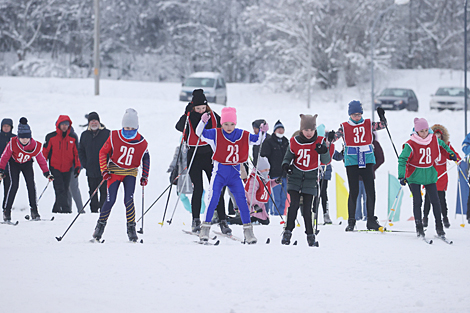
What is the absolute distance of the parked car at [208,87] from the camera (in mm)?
25192

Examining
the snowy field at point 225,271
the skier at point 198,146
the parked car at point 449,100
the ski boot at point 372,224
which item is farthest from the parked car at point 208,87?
the skier at point 198,146

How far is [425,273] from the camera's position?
5.83m

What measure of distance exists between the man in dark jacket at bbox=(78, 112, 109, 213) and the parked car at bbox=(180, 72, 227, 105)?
14541 millimetres

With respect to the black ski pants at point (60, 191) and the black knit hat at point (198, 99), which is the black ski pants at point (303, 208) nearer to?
the black knit hat at point (198, 99)

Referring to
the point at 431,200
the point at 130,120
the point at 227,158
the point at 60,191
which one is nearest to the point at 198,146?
the point at 227,158

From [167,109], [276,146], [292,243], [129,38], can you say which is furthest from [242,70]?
[292,243]

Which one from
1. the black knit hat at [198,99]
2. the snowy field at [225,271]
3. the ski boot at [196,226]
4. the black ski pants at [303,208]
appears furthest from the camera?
the ski boot at [196,226]

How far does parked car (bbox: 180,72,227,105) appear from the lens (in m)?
25.2

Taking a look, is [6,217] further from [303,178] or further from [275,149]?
[303,178]

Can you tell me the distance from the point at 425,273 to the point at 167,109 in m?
15.8

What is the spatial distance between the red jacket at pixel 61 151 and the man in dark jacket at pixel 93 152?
0.99ft

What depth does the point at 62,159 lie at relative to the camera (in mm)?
10680

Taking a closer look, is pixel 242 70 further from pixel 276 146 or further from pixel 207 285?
pixel 207 285

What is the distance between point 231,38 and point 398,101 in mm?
19114
